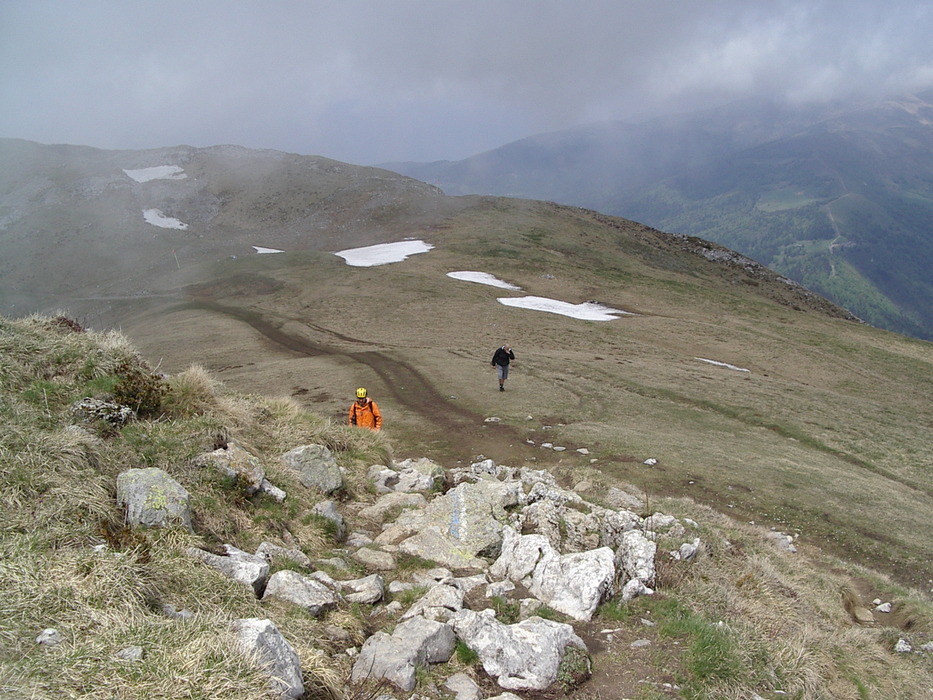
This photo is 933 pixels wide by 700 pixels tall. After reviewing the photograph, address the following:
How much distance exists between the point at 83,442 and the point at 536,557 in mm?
7049

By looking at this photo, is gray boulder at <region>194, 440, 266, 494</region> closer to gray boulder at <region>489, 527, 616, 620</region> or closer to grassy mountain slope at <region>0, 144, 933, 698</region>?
grassy mountain slope at <region>0, 144, 933, 698</region>

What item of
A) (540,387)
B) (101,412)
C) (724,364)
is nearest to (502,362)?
(540,387)

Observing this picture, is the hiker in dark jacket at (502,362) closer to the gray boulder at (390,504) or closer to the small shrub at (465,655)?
the gray boulder at (390,504)

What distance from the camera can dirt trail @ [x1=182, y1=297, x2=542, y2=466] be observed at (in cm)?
1992

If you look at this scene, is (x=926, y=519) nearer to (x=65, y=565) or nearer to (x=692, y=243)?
(x=65, y=565)

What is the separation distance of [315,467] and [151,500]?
4.11 meters

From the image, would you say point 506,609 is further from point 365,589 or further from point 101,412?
point 101,412

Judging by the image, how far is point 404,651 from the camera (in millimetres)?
5785

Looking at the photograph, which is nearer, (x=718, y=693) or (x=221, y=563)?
(x=718, y=693)

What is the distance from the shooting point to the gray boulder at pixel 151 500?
22.0 ft

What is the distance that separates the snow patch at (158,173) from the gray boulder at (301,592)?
135 meters

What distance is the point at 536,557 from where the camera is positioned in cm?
852

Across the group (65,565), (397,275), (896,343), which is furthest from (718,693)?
(896,343)

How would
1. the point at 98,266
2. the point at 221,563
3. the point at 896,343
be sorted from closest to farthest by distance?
1. the point at 221,563
2. the point at 896,343
3. the point at 98,266
